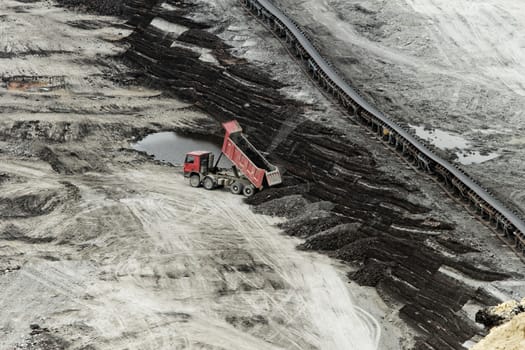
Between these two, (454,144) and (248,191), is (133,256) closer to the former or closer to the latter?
(248,191)

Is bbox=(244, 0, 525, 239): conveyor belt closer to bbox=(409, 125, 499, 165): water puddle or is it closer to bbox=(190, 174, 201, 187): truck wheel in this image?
bbox=(409, 125, 499, 165): water puddle

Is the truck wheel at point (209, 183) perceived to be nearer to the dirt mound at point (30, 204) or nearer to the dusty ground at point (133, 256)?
the dusty ground at point (133, 256)

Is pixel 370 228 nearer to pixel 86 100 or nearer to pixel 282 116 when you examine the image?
pixel 282 116

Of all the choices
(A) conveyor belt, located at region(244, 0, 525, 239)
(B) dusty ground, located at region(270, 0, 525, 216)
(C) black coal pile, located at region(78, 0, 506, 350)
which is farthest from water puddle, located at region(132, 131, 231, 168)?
(B) dusty ground, located at region(270, 0, 525, 216)

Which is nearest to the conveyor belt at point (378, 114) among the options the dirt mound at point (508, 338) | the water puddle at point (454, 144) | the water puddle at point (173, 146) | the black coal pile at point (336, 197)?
the water puddle at point (454, 144)

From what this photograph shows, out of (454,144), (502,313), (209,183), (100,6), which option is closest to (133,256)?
(209,183)

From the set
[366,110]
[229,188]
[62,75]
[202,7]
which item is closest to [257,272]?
[229,188]
